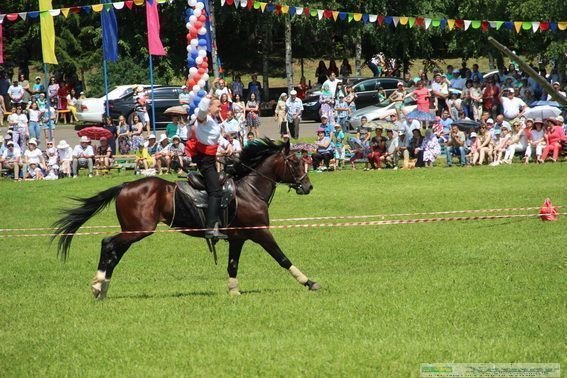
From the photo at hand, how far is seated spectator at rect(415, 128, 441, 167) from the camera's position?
95.6 ft

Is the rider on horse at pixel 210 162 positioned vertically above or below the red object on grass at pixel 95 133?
above

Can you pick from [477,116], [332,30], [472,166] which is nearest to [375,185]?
[472,166]

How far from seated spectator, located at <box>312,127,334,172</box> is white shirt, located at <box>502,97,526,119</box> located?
6.62 metres

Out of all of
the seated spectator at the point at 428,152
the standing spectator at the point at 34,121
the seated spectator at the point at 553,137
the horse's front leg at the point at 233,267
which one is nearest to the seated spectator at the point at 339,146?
the seated spectator at the point at 428,152

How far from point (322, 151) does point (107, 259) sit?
665 inches

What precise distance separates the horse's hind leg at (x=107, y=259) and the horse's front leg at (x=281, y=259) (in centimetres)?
156

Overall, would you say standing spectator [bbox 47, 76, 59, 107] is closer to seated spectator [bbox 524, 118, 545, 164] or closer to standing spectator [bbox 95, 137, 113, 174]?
standing spectator [bbox 95, 137, 113, 174]

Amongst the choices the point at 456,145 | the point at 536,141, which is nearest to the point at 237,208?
the point at 456,145

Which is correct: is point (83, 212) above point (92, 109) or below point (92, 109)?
above

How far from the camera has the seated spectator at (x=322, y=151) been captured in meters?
29.2

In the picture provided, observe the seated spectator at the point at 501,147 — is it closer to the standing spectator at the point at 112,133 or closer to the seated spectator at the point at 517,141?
the seated spectator at the point at 517,141

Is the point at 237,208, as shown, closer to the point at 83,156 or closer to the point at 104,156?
the point at 104,156

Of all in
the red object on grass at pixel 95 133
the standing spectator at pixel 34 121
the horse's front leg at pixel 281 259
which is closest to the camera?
the horse's front leg at pixel 281 259

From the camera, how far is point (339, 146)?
1180 inches
